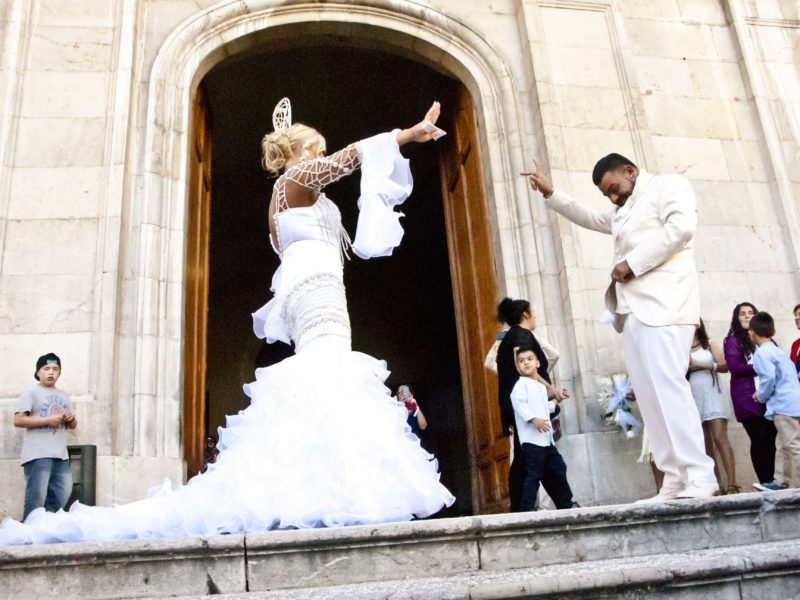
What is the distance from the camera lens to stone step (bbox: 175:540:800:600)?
2.44 meters

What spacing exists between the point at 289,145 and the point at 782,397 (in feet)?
11.7

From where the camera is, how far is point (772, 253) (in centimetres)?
718

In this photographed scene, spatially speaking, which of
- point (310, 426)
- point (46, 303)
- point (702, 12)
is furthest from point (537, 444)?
point (702, 12)

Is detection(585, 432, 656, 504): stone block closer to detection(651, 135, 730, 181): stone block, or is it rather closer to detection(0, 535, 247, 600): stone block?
detection(651, 135, 730, 181): stone block

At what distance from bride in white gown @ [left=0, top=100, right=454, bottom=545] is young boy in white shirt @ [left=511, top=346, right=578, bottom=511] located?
1319mm

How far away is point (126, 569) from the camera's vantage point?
2822 millimetres

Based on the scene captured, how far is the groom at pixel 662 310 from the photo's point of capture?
12.5ft

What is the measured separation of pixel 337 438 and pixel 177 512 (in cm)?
74

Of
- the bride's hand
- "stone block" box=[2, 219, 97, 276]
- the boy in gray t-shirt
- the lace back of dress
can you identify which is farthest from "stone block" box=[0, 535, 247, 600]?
"stone block" box=[2, 219, 97, 276]

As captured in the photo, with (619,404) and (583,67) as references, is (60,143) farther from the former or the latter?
(619,404)

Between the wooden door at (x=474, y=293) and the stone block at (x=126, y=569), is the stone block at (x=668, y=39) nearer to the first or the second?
the wooden door at (x=474, y=293)

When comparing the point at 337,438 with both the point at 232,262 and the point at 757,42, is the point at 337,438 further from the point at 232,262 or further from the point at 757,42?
the point at 232,262

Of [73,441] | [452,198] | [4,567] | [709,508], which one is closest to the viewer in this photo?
[4,567]

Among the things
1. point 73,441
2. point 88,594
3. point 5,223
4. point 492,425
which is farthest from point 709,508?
point 5,223
